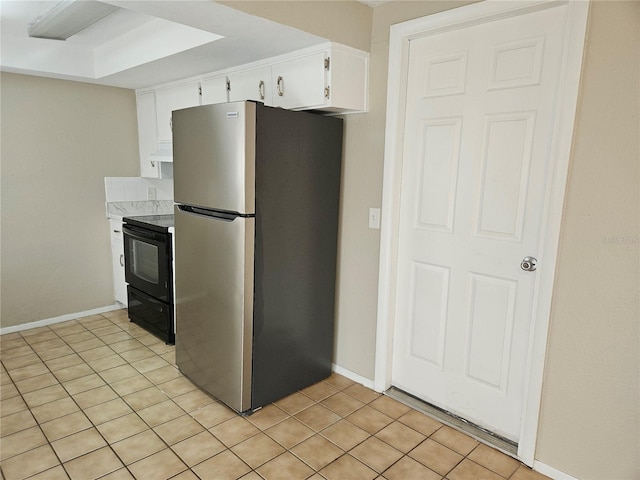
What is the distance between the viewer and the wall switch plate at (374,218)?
254 cm

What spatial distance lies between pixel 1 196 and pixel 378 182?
297cm

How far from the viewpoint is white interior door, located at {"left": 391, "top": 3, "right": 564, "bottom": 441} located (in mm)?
1938

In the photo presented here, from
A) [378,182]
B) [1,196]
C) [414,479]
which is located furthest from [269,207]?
[1,196]

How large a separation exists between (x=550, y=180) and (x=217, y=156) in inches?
62.9

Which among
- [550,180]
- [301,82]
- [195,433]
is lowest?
[195,433]

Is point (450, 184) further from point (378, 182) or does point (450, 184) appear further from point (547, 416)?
point (547, 416)

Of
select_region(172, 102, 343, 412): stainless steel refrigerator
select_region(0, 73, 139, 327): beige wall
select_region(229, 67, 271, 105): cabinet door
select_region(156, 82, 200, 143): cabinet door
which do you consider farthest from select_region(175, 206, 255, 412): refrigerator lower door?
select_region(0, 73, 139, 327): beige wall

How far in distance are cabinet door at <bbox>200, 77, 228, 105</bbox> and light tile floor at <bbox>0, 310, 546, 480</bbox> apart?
1896mm

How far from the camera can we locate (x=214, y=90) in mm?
2990

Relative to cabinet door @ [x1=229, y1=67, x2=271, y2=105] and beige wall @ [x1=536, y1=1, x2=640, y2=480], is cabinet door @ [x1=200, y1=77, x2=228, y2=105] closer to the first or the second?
cabinet door @ [x1=229, y1=67, x2=271, y2=105]

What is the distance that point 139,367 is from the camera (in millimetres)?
2906

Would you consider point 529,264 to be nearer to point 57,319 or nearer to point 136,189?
point 136,189

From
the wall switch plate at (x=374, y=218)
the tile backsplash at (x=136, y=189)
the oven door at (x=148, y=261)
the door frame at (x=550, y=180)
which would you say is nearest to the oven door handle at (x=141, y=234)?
the oven door at (x=148, y=261)

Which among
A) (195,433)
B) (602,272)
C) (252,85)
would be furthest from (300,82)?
(195,433)
